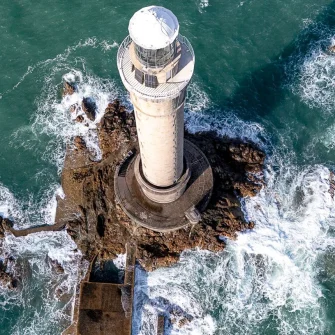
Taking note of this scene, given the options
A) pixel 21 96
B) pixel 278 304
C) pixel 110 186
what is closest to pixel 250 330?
pixel 278 304

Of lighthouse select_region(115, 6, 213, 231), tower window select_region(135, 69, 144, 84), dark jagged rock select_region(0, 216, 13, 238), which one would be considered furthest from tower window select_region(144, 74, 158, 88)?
dark jagged rock select_region(0, 216, 13, 238)

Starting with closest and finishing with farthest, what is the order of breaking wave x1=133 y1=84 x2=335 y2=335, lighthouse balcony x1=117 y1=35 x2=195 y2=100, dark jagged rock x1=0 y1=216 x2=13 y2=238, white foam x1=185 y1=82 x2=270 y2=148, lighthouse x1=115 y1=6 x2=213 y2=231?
1. lighthouse x1=115 y1=6 x2=213 y2=231
2. lighthouse balcony x1=117 y1=35 x2=195 y2=100
3. breaking wave x1=133 y1=84 x2=335 y2=335
4. dark jagged rock x1=0 y1=216 x2=13 y2=238
5. white foam x1=185 y1=82 x2=270 y2=148

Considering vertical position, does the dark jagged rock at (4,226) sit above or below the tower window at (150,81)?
below

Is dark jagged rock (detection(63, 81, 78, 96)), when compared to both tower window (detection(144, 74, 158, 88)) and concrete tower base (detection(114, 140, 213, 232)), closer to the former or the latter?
concrete tower base (detection(114, 140, 213, 232))

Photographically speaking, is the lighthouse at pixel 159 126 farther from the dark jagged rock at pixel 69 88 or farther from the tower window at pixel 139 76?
the dark jagged rock at pixel 69 88

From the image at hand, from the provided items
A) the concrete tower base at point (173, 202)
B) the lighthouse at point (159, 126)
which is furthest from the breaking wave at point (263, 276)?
the lighthouse at point (159, 126)
